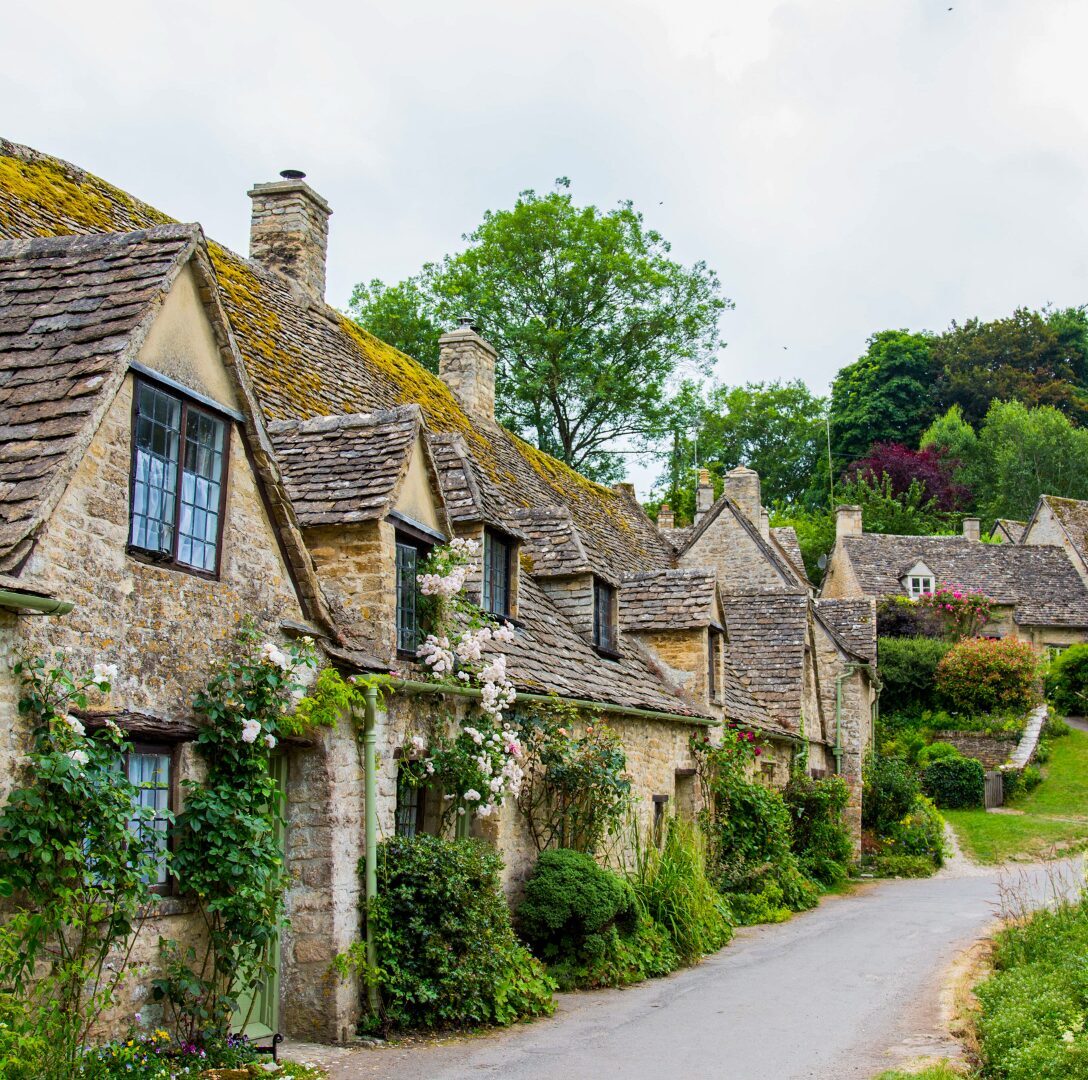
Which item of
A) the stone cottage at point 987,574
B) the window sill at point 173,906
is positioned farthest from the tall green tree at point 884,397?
the window sill at point 173,906

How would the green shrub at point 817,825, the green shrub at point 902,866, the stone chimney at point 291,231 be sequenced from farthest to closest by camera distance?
the green shrub at point 902,866 < the green shrub at point 817,825 < the stone chimney at point 291,231

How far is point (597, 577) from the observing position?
17625 mm

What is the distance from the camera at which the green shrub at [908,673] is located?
42.5m

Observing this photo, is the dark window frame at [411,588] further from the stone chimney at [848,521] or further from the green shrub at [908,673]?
the stone chimney at [848,521]

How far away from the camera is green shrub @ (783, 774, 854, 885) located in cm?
2417

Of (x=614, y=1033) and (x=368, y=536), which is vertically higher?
(x=368, y=536)

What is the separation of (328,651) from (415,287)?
108 feet

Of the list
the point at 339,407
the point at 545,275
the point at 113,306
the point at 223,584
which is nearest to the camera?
the point at 113,306

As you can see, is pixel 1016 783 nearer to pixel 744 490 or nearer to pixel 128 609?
pixel 744 490

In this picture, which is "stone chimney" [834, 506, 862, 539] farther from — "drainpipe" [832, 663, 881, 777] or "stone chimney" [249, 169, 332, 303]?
"stone chimney" [249, 169, 332, 303]

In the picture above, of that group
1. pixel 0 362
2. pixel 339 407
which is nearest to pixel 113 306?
pixel 0 362

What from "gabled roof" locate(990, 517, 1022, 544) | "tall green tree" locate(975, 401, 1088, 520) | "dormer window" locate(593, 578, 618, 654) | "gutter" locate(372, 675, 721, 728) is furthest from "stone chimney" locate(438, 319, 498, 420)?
"tall green tree" locate(975, 401, 1088, 520)

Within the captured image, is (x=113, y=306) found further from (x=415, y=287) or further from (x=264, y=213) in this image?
(x=415, y=287)

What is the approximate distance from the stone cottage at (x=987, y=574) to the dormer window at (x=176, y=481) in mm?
42189
